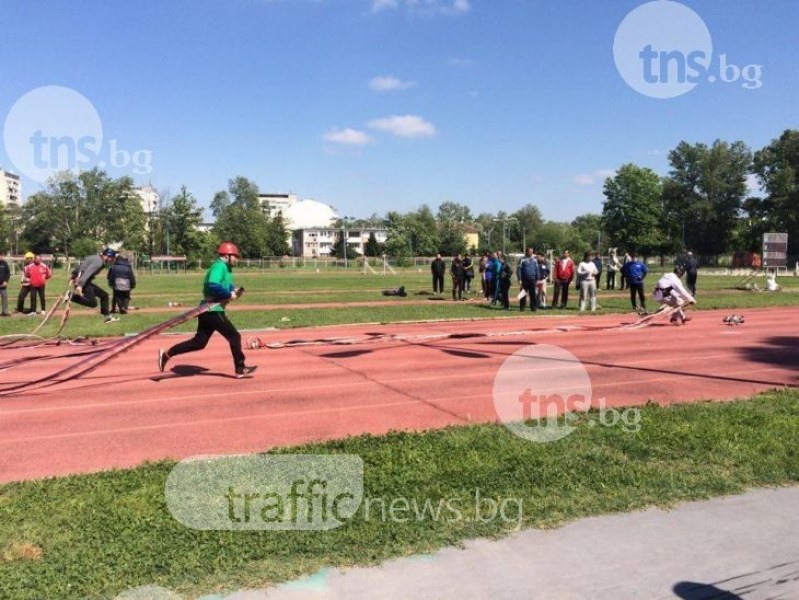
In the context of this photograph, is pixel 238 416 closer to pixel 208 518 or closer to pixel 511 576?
pixel 208 518

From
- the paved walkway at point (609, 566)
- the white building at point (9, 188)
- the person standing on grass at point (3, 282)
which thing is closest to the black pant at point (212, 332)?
the paved walkway at point (609, 566)

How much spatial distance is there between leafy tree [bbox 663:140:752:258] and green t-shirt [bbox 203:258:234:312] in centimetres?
9914

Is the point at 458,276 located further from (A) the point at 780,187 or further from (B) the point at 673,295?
(A) the point at 780,187

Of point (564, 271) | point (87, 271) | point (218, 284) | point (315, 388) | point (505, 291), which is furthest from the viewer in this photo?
point (505, 291)

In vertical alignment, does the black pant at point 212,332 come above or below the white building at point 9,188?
below

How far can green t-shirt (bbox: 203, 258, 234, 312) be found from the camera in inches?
362

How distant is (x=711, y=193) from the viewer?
9769 cm

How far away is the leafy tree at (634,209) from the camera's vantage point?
101188 millimetres

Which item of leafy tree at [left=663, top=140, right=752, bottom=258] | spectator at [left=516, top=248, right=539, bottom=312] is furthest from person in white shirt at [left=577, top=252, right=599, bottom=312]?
leafy tree at [left=663, top=140, right=752, bottom=258]

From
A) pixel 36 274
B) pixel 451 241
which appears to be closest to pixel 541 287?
pixel 36 274

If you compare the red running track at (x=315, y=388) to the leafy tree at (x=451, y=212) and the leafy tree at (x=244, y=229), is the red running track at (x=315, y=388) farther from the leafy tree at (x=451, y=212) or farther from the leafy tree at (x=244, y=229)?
the leafy tree at (x=451, y=212)

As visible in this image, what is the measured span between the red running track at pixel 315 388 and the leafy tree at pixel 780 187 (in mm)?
79862

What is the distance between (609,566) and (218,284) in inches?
263

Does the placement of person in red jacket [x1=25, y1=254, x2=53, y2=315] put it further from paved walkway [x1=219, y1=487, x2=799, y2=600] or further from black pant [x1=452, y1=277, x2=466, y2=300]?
paved walkway [x1=219, y1=487, x2=799, y2=600]
